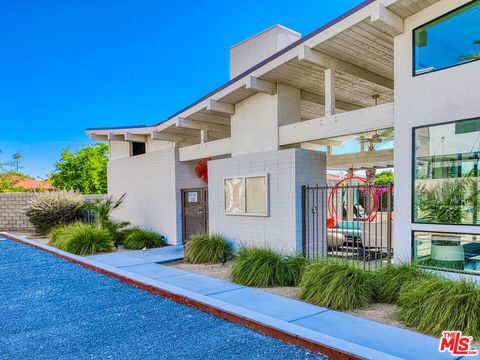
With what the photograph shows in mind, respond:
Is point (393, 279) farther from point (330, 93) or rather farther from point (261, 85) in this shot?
point (261, 85)

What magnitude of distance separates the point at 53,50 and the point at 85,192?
1013 centimetres

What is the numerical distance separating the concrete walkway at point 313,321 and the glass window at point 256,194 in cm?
232

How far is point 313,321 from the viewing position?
4465 millimetres

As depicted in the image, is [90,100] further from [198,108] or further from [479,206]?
[479,206]

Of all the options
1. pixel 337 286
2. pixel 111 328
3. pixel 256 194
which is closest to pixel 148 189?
pixel 256 194

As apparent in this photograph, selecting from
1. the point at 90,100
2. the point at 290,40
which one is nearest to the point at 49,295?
the point at 290,40

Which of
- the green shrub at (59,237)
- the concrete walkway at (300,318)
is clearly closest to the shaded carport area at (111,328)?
the concrete walkway at (300,318)

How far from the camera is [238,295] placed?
5.63 m

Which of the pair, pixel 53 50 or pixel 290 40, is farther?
pixel 53 50

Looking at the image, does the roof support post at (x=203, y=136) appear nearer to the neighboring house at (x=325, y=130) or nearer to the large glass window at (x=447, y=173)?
the neighboring house at (x=325, y=130)

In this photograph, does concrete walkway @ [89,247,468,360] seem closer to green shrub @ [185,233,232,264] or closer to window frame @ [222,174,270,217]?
green shrub @ [185,233,232,264]

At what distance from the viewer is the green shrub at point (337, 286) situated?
4.98 meters

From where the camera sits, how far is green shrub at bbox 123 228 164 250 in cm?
1075

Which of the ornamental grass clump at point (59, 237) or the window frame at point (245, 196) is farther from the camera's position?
the ornamental grass clump at point (59, 237)
